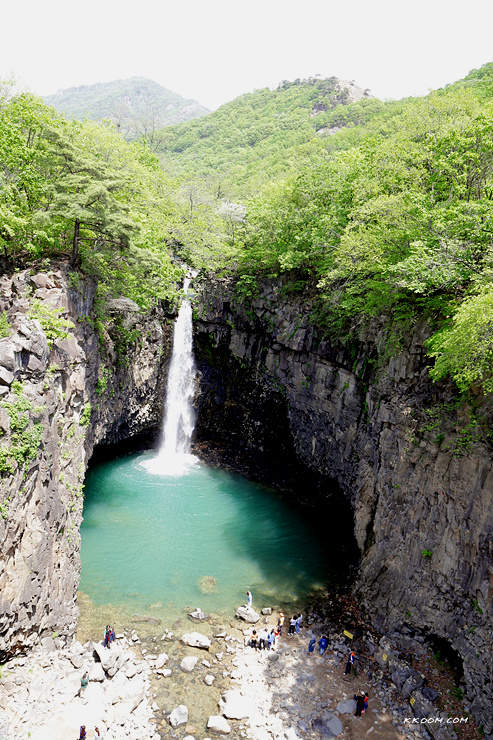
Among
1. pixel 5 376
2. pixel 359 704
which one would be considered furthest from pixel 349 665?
pixel 5 376

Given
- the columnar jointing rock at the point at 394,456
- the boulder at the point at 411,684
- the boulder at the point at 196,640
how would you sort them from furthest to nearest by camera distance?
1. the boulder at the point at 196,640
2. the boulder at the point at 411,684
3. the columnar jointing rock at the point at 394,456

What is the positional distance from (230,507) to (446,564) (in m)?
13.6

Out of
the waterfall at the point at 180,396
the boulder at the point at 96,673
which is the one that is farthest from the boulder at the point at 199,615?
the waterfall at the point at 180,396

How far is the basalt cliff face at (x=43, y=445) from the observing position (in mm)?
10844

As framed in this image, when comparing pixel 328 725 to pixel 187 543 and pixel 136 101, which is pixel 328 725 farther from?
pixel 136 101

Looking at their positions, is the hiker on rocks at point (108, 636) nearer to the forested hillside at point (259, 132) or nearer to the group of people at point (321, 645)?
the group of people at point (321, 645)

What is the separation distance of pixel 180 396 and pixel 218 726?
2169cm

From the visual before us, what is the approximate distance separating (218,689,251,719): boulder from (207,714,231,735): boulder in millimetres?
348

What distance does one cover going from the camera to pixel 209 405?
32.2 m

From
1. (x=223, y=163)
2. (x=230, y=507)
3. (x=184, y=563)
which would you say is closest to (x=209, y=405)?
(x=230, y=507)

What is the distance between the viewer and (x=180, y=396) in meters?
31.8

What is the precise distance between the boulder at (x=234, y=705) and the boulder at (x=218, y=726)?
0.35 m

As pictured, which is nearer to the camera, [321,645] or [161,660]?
[161,660]

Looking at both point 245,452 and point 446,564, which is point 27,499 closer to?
point 446,564
